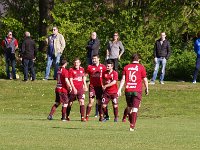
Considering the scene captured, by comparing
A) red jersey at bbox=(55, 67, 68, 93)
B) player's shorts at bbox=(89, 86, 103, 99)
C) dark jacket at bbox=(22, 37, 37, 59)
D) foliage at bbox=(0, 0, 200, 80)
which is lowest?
player's shorts at bbox=(89, 86, 103, 99)

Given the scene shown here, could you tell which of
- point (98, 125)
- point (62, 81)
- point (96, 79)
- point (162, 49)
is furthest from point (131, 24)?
point (98, 125)

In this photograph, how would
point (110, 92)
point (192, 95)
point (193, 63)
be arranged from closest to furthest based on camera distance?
point (110, 92) → point (192, 95) → point (193, 63)

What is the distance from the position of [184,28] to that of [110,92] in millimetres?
18122

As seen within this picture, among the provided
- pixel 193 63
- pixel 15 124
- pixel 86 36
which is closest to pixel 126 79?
pixel 15 124

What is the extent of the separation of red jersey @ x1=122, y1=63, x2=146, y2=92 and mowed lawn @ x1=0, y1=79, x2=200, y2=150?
1.02 meters

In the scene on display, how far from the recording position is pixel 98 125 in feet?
73.6

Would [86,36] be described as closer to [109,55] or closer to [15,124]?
[109,55]

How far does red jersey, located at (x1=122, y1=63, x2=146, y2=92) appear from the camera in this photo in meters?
20.5

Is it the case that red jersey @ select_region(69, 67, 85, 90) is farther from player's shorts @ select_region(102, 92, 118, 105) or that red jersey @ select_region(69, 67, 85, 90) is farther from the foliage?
the foliage

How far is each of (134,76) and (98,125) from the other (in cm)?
247

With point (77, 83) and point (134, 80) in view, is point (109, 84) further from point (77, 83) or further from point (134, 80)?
point (134, 80)

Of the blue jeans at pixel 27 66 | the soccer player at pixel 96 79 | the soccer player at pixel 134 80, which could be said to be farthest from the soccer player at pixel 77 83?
the blue jeans at pixel 27 66

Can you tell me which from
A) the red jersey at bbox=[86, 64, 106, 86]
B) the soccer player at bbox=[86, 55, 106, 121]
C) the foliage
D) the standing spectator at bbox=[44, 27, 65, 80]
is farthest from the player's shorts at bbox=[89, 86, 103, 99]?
the foliage

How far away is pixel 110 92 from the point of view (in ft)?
81.3
